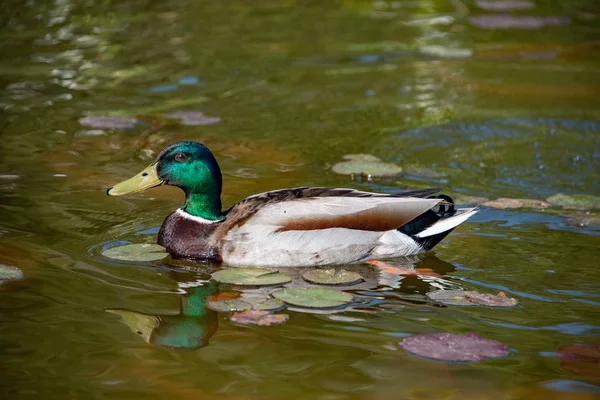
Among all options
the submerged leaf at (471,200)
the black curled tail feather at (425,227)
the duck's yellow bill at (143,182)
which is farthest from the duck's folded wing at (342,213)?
the submerged leaf at (471,200)

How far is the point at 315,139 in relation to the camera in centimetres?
986

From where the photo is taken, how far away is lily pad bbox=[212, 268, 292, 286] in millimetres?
6336

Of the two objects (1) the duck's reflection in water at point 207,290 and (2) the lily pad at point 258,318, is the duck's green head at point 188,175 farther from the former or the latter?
(2) the lily pad at point 258,318

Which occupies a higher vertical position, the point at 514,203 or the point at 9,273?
the point at 9,273

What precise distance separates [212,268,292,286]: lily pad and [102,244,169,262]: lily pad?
0.53 meters

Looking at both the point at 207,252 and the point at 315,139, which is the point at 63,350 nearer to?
the point at 207,252

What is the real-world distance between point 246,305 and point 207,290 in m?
0.49

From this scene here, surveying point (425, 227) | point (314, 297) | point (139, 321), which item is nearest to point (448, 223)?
point (425, 227)

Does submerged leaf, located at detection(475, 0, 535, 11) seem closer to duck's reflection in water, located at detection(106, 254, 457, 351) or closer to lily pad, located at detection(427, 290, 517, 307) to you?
duck's reflection in water, located at detection(106, 254, 457, 351)

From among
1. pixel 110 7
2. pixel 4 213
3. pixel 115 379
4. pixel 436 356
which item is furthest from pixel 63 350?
pixel 110 7

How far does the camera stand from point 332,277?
6.45 m

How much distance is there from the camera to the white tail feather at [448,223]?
22.9 feet

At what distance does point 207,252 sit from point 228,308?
994 millimetres

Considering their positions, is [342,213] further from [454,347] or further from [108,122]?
[108,122]
